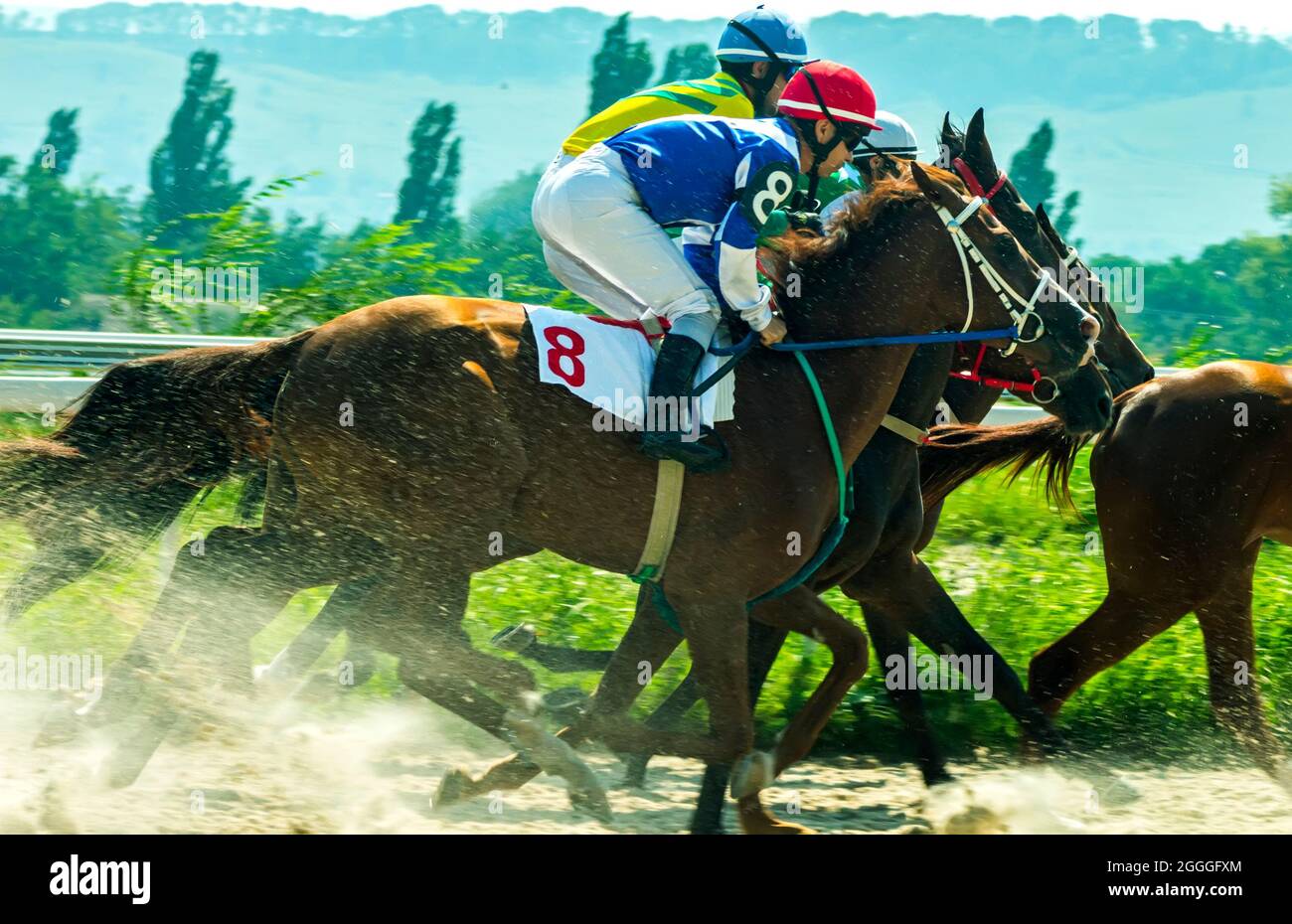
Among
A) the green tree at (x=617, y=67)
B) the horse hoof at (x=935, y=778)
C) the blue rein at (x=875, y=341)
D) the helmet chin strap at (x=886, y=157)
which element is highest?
the green tree at (x=617, y=67)

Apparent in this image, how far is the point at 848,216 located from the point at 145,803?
2.89 meters

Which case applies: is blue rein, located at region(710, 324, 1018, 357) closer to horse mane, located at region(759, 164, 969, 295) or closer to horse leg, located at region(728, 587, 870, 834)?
horse mane, located at region(759, 164, 969, 295)

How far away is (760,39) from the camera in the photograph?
500 cm

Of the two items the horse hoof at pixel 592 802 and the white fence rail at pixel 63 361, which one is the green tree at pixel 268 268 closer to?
the white fence rail at pixel 63 361

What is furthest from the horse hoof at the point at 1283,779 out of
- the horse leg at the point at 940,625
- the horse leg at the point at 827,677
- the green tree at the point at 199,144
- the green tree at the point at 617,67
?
the green tree at the point at 199,144

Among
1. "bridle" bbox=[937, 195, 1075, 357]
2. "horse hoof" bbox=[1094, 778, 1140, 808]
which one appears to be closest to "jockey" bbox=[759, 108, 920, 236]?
"bridle" bbox=[937, 195, 1075, 357]

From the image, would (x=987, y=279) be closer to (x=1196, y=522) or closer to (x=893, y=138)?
(x=893, y=138)

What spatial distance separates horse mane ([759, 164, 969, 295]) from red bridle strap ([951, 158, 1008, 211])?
649mm

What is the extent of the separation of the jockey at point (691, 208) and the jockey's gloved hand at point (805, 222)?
20cm

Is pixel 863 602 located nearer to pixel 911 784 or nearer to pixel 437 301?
pixel 911 784

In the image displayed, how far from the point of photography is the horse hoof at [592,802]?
429cm

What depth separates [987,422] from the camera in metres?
9.52

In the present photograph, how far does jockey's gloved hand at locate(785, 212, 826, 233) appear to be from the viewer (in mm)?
4715

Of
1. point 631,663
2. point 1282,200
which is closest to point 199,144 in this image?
point 1282,200
